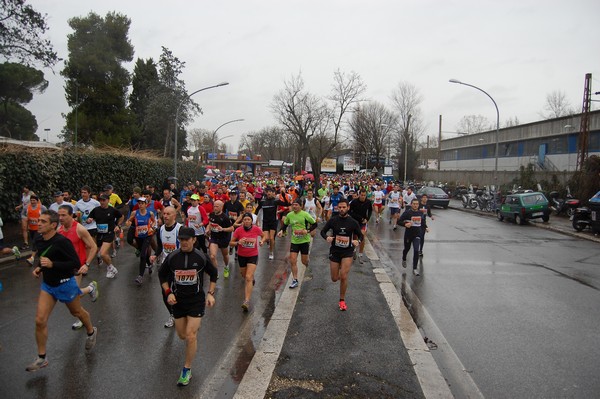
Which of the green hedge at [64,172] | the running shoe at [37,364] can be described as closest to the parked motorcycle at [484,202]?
the green hedge at [64,172]

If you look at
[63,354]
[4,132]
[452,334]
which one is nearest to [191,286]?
[63,354]

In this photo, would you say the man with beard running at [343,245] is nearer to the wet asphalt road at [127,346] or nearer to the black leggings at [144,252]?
the wet asphalt road at [127,346]

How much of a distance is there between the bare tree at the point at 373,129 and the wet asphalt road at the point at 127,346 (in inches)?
2256

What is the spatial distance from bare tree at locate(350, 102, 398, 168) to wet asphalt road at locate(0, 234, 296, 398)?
5731cm

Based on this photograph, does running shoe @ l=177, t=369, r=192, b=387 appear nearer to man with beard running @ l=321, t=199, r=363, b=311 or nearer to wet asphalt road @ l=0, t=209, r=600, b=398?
wet asphalt road @ l=0, t=209, r=600, b=398

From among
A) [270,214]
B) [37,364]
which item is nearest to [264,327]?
[37,364]

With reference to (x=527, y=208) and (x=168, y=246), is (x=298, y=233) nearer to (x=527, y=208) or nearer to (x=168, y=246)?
(x=168, y=246)

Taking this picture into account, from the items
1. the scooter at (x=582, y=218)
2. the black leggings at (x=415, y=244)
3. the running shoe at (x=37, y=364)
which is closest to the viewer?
the running shoe at (x=37, y=364)

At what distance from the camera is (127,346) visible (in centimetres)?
514

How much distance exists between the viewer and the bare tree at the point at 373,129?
210ft

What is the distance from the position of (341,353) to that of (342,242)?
2125 millimetres

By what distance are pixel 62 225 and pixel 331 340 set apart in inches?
155

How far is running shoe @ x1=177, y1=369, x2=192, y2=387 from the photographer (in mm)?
4195

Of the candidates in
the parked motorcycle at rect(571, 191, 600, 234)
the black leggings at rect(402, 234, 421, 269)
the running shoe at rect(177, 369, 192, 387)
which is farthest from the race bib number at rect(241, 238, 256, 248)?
the parked motorcycle at rect(571, 191, 600, 234)
